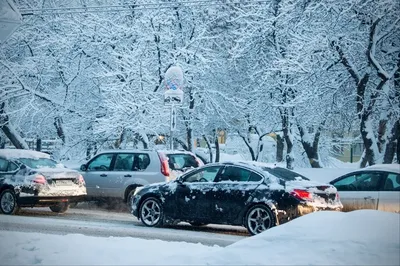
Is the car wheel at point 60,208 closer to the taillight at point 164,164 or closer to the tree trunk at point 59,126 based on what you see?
the taillight at point 164,164

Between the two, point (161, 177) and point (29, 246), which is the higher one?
point (161, 177)

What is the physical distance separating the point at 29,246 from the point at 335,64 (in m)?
15.8

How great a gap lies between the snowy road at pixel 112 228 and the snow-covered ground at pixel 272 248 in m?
2.89

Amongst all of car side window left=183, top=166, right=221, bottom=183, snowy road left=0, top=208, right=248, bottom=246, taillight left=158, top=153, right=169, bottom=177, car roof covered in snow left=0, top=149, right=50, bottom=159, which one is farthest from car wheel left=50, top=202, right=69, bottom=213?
car side window left=183, top=166, right=221, bottom=183

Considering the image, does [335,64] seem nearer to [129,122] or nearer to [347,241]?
[129,122]

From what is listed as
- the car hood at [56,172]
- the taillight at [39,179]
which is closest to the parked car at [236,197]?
the car hood at [56,172]

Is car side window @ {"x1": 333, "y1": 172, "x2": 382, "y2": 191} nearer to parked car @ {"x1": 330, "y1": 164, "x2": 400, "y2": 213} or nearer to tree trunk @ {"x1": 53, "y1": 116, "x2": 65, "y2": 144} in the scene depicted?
parked car @ {"x1": 330, "y1": 164, "x2": 400, "y2": 213}

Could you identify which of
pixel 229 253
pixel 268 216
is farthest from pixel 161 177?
pixel 229 253

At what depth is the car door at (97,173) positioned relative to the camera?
17.5 m

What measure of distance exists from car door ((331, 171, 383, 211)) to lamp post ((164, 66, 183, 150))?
6.38 m

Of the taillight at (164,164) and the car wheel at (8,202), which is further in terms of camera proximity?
the taillight at (164,164)

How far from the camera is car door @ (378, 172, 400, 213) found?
12758mm

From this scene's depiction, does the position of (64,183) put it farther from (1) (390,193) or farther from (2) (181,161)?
(1) (390,193)

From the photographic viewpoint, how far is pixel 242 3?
24.7 meters
